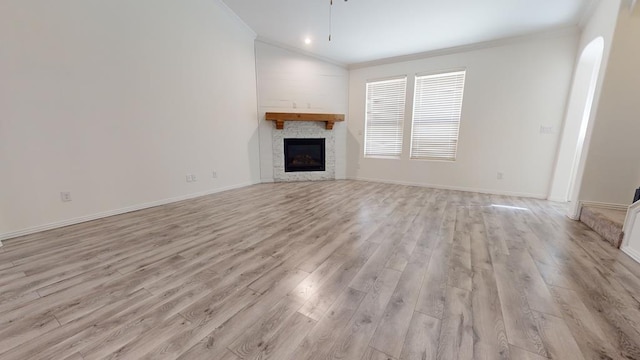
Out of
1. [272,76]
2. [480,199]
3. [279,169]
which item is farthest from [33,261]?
[480,199]

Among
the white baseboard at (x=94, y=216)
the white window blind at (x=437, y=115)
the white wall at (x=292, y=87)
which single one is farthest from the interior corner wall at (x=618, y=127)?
the white baseboard at (x=94, y=216)

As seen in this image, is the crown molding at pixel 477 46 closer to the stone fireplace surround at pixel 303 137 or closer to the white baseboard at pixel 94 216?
the stone fireplace surround at pixel 303 137

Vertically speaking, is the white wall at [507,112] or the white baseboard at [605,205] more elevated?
the white wall at [507,112]

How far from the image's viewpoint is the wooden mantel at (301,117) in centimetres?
509

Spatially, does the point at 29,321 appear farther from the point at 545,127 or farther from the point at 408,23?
the point at 545,127

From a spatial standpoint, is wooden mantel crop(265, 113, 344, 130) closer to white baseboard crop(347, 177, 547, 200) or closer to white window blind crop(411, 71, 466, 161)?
white baseboard crop(347, 177, 547, 200)

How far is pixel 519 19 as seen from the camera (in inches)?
139

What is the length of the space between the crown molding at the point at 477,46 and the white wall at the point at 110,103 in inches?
116

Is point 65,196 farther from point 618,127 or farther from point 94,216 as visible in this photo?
point 618,127

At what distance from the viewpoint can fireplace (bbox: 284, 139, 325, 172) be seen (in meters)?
5.57

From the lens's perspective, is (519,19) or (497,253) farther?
(519,19)

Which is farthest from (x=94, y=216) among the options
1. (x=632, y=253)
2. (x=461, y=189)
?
(x=461, y=189)

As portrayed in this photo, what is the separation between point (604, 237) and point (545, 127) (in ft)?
7.62

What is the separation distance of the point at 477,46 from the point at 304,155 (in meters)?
4.04
